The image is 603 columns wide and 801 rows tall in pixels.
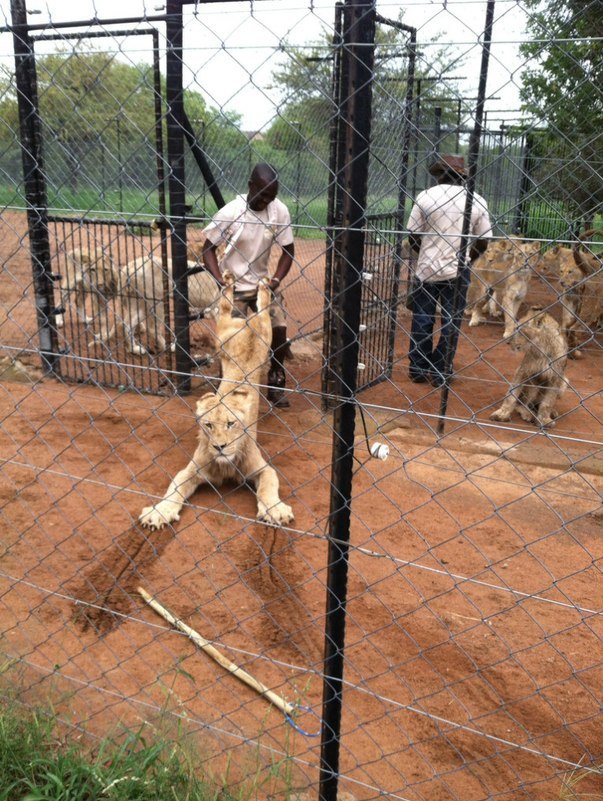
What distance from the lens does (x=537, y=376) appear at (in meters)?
6.68

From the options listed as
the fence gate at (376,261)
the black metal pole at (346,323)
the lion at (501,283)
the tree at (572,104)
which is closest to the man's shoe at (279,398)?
the fence gate at (376,261)

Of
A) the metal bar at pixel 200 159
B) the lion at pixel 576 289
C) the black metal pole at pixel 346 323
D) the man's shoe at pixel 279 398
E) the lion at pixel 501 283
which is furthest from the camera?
the lion at pixel 501 283

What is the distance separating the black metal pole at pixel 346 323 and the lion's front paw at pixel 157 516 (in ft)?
8.04

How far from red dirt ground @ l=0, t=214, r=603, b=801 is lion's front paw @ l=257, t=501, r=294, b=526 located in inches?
3.5

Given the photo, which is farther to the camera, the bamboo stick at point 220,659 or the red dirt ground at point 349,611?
the bamboo stick at point 220,659

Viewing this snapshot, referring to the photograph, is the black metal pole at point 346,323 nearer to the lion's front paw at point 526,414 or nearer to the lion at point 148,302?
the lion's front paw at point 526,414

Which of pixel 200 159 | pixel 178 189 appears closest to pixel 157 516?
pixel 178 189

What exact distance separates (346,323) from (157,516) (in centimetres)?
291

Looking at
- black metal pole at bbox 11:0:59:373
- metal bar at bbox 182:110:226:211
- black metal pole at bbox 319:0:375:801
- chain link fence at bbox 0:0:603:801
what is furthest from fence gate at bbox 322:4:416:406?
black metal pole at bbox 319:0:375:801

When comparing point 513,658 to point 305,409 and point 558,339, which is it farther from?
point 558,339

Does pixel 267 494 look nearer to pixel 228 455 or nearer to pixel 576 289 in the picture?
pixel 228 455

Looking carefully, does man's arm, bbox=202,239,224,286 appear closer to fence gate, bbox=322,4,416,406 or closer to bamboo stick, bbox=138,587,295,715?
fence gate, bbox=322,4,416,406

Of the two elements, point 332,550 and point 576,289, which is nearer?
point 332,550

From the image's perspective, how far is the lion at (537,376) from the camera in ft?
21.5
